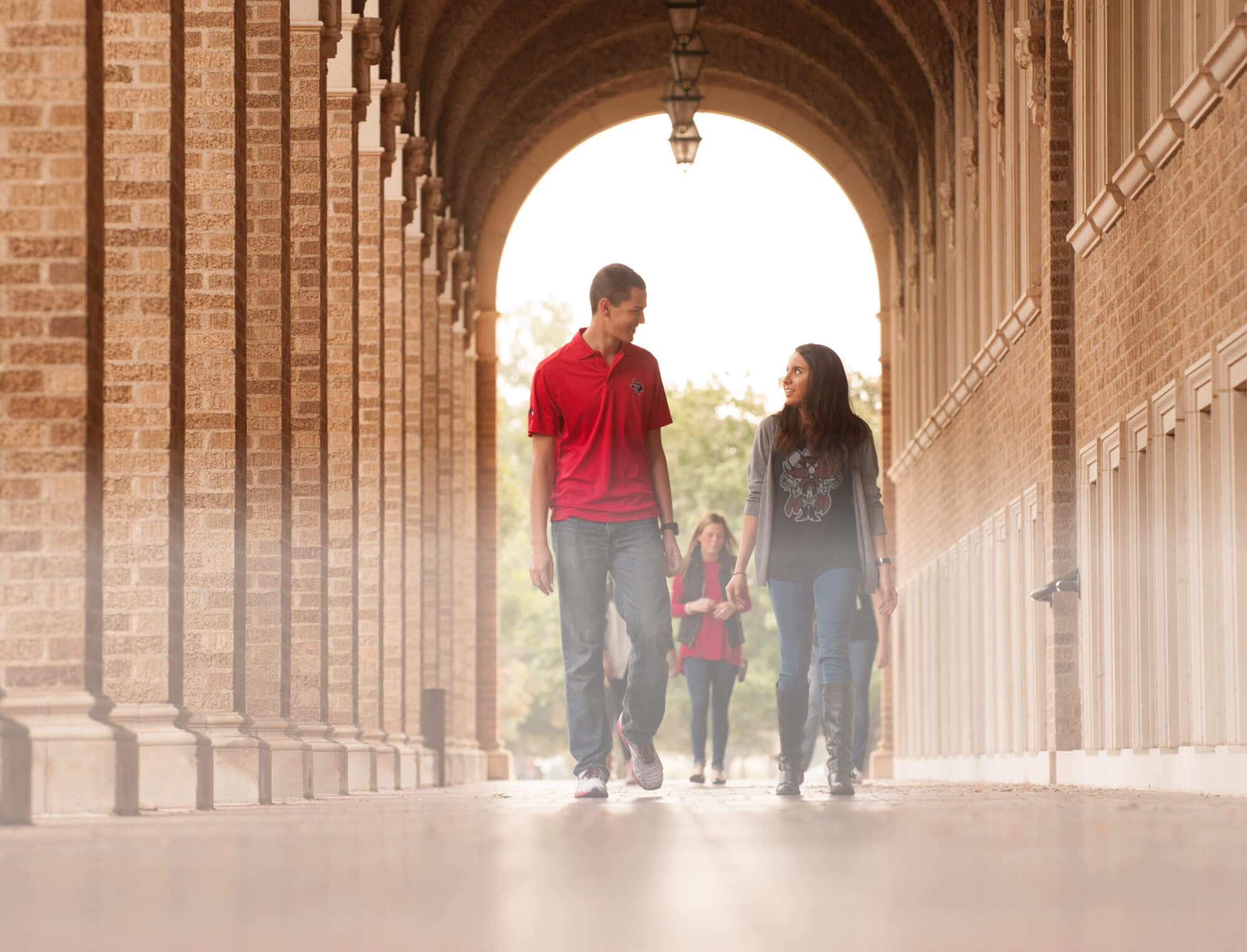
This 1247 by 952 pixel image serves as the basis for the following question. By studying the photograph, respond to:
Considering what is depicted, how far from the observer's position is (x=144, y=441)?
8.02m

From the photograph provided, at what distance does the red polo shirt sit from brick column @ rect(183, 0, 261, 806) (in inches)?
69.4

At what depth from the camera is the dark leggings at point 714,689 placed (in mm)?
14086

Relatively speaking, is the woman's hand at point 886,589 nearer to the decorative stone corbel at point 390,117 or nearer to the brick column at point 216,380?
the brick column at point 216,380

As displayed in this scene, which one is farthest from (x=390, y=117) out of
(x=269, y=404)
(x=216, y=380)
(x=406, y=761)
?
(x=216, y=380)

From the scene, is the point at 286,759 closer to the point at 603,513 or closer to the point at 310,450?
the point at 310,450

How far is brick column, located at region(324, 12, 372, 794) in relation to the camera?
14086 mm

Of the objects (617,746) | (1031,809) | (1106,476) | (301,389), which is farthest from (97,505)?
(617,746)

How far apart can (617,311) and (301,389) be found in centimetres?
422

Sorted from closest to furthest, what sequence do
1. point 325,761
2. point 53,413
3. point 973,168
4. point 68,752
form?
point 68,752 < point 53,413 < point 325,761 < point 973,168

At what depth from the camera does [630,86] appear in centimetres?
2988

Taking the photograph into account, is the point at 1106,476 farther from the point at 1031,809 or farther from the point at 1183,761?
the point at 1031,809

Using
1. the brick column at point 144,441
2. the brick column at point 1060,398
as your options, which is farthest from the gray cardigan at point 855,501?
the brick column at point 1060,398

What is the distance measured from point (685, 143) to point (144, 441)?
9.45 metres

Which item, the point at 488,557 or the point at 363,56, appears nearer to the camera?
the point at 363,56
